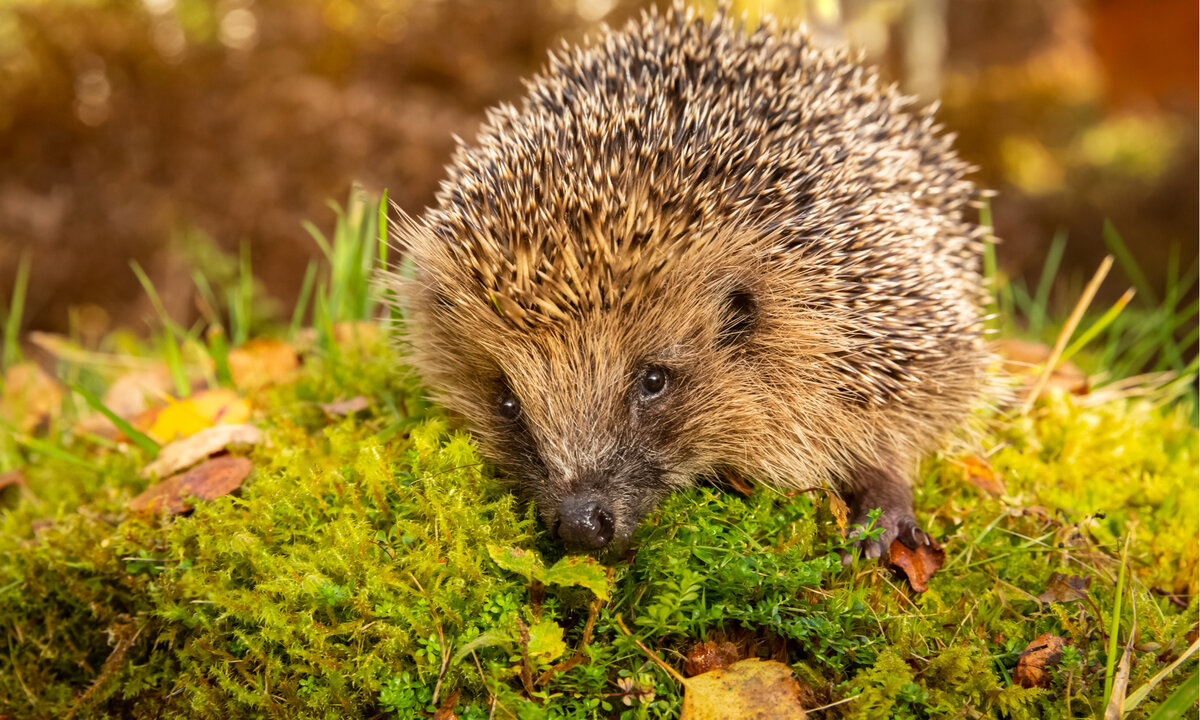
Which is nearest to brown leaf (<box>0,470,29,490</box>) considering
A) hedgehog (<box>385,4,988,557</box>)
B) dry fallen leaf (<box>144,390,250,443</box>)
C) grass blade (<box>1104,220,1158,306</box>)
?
dry fallen leaf (<box>144,390,250,443</box>)

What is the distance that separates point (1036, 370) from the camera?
148 inches

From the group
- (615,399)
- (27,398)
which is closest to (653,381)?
(615,399)

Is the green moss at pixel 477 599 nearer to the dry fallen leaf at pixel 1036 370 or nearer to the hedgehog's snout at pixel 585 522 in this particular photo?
the hedgehog's snout at pixel 585 522

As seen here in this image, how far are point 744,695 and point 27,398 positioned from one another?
4556mm

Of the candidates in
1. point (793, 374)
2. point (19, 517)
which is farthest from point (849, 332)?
point (19, 517)

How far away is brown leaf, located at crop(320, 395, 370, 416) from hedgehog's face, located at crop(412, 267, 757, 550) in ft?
1.70

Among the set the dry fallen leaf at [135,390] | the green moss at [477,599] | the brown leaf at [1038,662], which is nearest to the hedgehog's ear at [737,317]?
the green moss at [477,599]

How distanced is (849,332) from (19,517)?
10.4 ft

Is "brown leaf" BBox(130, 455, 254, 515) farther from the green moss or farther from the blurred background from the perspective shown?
the blurred background

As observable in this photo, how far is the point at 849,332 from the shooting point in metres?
2.86

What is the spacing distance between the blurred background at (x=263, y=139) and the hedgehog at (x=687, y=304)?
4.99 m

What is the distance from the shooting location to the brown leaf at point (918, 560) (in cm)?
248

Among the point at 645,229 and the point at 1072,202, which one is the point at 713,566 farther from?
the point at 1072,202

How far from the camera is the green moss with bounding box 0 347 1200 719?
2.08 meters
